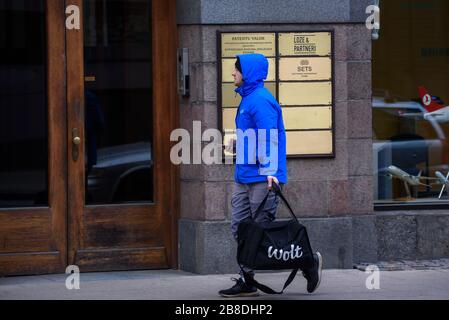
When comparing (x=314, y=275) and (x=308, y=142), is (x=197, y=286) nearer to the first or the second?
(x=314, y=275)

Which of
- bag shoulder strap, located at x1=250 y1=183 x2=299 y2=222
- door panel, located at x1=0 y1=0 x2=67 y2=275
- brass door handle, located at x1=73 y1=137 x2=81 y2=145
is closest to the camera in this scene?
bag shoulder strap, located at x1=250 y1=183 x2=299 y2=222

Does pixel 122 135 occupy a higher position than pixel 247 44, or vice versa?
pixel 247 44

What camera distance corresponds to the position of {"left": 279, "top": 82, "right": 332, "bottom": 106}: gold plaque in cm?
1110

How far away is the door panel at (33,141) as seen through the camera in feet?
35.8

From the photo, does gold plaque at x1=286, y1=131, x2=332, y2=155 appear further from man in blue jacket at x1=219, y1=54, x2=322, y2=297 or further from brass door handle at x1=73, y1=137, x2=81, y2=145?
brass door handle at x1=73, y1=137, x2=81, y2=145

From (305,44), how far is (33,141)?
9.32 ft

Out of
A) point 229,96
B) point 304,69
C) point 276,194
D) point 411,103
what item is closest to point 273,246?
point 276,194

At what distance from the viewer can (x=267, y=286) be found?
1006 centimetres

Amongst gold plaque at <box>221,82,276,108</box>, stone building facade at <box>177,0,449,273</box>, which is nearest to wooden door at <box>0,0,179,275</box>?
stone building facade at <box>177,0,449,273</box>

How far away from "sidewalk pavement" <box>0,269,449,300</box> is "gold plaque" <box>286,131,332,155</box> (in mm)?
1198

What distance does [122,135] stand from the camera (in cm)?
1125

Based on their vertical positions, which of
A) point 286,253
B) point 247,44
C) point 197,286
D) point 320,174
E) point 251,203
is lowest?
point 197,286

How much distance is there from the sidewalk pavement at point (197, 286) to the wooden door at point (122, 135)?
316 millimetres

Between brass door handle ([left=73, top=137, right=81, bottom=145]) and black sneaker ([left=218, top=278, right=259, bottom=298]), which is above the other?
brass door handle ([left=73, top=137, right=81, bottom=145])
